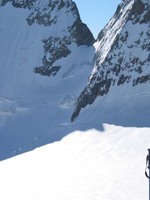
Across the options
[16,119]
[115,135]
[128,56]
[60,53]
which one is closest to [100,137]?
[115,135]

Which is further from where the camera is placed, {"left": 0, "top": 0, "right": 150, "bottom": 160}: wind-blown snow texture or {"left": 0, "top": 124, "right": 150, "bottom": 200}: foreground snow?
{"left": 0, "top": 0, "right": 150, "bottom": 160}: wind-blown snow texture

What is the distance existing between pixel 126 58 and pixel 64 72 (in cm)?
2496

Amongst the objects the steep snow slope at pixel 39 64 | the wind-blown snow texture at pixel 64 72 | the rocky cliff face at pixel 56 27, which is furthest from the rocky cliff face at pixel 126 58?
the rocky cliff face at pixel 56 27

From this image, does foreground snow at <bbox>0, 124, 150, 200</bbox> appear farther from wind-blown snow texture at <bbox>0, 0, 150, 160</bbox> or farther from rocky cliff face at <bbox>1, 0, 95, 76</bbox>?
rocky cliff face at <bbox>1, 0, 95, 76</bbox>

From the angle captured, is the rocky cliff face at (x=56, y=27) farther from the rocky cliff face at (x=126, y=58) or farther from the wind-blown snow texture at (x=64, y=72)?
the rocky cliff face at (x=126, y=58)

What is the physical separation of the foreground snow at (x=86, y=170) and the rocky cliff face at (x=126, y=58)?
9.51m

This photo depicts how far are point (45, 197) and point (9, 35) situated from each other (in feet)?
202

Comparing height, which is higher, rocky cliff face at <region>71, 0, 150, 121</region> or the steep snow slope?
the steep snow slope

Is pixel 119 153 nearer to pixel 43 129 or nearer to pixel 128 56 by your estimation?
pixel 128 56

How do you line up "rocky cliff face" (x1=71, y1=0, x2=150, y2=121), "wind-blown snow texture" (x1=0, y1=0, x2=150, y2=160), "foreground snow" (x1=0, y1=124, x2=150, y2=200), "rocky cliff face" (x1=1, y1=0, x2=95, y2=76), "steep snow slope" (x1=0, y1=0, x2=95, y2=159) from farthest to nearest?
1. "rocky cliff face" (x1=1, y1=0, x2=95, y2=76)
2. "steep snow slope" (x1=0, y1=0, x2=95, y2=159)
3. "rocky cliff face" (x1=71, y1=0, x2=150, y2=121)
4. "wind-blown snow texture" (x1=0, y1=0, x2=150, y2=160)
5. "foreground snow" (x1=0, y1=124, x2=150, y2=200)

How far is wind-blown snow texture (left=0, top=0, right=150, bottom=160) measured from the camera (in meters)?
43.7

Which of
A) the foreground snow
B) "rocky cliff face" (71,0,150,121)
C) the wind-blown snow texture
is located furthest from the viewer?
"rocky cliff face" (71,0,150,121)

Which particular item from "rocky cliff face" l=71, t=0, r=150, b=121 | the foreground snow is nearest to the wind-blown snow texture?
"rocky cliff face" l=71, t=0, r=150, b=121

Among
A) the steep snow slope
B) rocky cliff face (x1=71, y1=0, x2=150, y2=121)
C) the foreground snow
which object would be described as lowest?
the foreground snow
